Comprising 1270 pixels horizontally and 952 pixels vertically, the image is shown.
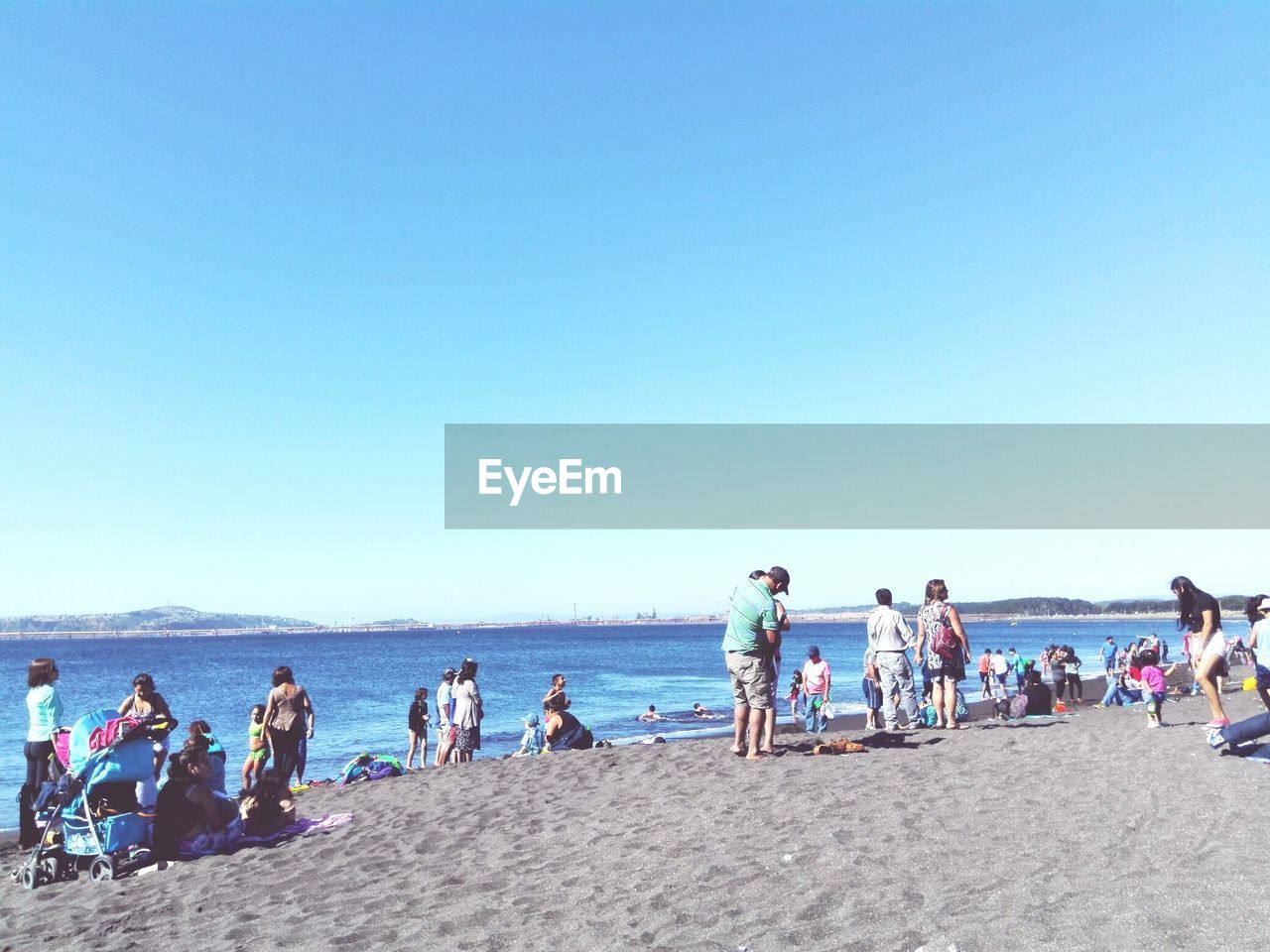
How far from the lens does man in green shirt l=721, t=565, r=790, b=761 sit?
8.07m

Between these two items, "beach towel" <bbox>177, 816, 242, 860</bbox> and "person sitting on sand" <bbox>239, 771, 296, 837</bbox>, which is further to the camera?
"person sitting on sand" <bbox>239, 771, 296, 837</bbox>

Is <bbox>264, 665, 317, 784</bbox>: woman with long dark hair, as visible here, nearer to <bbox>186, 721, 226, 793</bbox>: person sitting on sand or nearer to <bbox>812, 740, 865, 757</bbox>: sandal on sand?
<bbox>186, 721, 226, 793</bbox>: person sitting on sand

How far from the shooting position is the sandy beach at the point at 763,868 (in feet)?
13.1

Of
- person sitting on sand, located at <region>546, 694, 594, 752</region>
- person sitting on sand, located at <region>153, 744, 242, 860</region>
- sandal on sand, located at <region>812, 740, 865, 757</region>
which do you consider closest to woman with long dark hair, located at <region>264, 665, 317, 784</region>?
person sitting on sand, located at <region>153, 744, 242, 860</region>

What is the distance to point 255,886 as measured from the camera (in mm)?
5852

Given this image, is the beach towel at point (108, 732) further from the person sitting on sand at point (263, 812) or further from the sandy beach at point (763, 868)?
the person sitting on sand at point (263, 812)

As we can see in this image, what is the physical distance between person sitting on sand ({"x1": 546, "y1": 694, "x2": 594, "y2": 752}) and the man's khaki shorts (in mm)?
4005

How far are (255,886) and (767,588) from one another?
5072 millimetres

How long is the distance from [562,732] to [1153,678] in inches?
356

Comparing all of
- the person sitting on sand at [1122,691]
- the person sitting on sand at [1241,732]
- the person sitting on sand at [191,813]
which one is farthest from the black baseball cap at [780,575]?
the person sitting on sand at [1122,691]

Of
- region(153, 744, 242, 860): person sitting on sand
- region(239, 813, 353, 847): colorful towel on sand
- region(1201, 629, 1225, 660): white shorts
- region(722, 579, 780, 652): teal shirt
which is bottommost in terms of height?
region(239, 813, 353, 847): colorful towel on sand

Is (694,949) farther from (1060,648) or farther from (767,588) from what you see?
(1060,648)

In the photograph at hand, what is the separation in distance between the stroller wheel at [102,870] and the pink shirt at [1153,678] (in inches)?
506

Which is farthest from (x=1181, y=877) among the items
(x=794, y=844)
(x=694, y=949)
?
(x=694, y=949)
